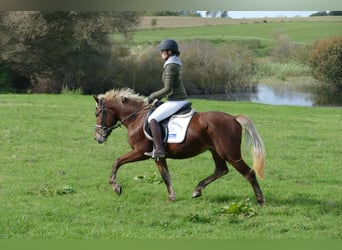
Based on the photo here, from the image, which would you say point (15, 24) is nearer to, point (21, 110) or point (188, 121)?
point (21, 110)

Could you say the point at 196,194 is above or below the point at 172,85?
below

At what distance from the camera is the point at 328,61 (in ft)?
67.2

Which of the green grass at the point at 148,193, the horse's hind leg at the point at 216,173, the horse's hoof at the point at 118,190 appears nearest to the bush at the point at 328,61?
the green grass at the point at 148,193

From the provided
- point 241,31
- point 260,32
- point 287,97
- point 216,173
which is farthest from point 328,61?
point 216,173

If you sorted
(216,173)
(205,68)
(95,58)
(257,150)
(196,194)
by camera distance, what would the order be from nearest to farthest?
(257,150), (196,194), (216,173), (205,68), (95,58)

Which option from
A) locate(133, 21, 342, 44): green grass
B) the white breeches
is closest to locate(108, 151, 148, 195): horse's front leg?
the white breeches

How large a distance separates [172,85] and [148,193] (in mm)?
1873

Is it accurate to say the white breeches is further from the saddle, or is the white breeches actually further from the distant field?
the distant field

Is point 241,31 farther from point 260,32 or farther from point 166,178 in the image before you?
point 166,178

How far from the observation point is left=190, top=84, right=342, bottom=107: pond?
23.6 meters

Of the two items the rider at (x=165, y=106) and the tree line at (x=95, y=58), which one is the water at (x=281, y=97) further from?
the rider at (x=165, y=106)

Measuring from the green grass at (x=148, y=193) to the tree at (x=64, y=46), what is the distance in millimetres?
12269

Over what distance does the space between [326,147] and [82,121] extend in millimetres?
7583

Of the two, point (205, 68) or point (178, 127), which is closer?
point (178, 127)
